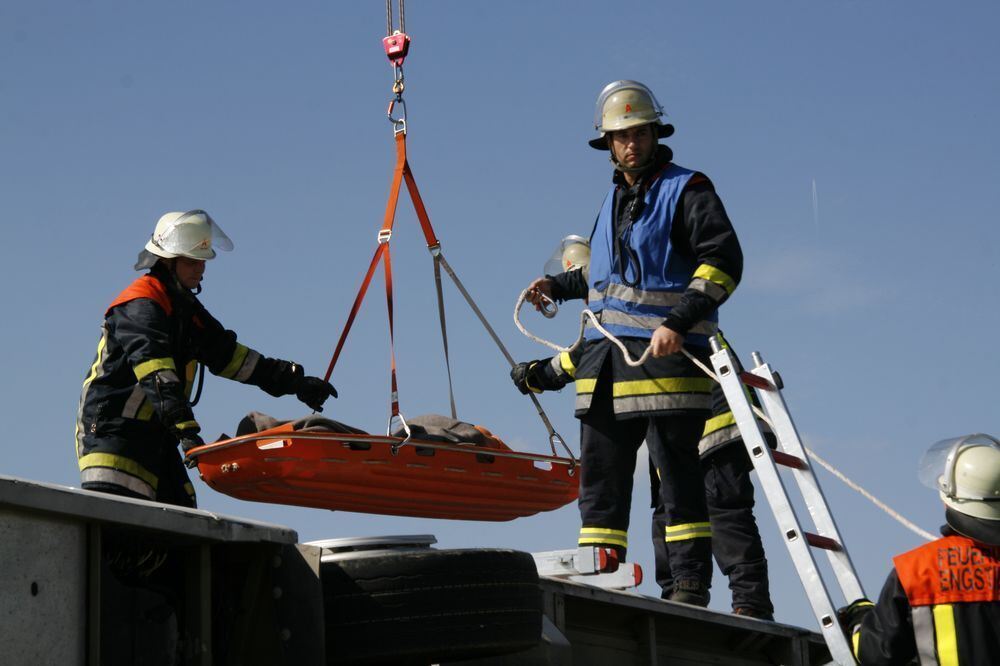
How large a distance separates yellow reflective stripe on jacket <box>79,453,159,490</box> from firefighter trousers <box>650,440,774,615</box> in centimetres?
237

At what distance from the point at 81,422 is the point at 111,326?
15.9 inches

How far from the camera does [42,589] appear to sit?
3.02 meters

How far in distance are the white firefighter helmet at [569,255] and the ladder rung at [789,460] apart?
3492 mm

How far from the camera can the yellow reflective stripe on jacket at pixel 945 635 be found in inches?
142

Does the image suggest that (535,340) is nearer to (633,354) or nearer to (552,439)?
(552,439)

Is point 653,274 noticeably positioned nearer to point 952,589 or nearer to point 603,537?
point 603,537

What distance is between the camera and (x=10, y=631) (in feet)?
9.53

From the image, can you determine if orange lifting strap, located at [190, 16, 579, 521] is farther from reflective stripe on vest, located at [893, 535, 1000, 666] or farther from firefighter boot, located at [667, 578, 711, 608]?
reflective stripe on vest, located at [893, 535, 1000, 666]

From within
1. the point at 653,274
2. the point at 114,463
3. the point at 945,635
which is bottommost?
the point at 945,635

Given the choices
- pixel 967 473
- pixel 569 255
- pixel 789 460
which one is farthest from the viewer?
pixel 569 255

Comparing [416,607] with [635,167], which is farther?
[635,167]

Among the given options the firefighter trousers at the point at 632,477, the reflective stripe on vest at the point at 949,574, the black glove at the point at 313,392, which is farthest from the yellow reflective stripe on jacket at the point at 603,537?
the reflective stripe on vest at the point at 949,574

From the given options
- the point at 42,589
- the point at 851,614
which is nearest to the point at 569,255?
the point at 851,614

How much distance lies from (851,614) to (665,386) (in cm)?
159
